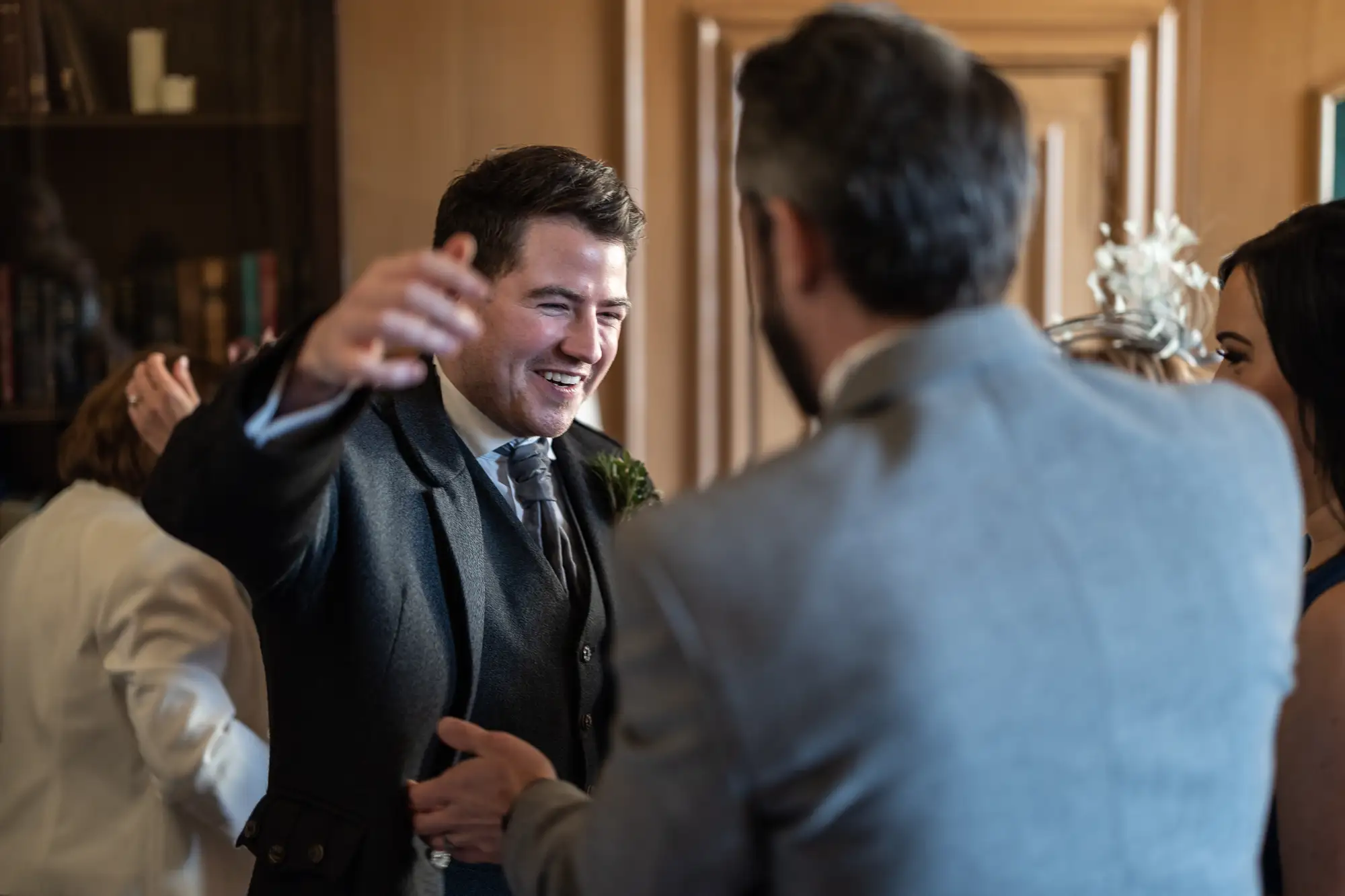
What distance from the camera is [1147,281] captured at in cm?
240

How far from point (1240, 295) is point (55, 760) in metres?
1.94

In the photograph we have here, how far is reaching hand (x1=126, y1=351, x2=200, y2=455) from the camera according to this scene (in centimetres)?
211

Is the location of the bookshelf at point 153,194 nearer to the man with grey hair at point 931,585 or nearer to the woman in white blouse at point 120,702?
the woman in white blouse at point 120,702

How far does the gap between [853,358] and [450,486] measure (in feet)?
2.44

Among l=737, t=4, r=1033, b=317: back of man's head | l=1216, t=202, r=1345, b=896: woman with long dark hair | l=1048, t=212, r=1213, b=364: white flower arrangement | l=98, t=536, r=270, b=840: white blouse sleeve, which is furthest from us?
l=1048, t=212, r=1213, b=364: white flower arrangement

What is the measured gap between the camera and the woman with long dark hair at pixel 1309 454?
1299mm

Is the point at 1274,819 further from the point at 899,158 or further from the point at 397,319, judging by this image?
the point at 397,319

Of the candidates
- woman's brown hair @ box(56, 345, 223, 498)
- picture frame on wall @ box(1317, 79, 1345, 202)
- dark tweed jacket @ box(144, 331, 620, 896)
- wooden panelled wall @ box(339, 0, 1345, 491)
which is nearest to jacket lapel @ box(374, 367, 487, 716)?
dark tweed jacket @ box(144, 331, 620, 896)

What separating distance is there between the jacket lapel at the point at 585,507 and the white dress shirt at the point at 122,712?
668 millimetres

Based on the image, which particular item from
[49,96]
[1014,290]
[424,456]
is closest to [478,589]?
[424,456]

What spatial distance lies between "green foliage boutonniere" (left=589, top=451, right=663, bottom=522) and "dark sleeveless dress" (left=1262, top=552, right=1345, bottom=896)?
0.82m

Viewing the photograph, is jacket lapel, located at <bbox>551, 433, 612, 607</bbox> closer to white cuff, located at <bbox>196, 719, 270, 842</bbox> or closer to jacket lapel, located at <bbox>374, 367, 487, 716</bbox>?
jacket lapel, located at <bbox>374, 367, 487, 716</bbox>

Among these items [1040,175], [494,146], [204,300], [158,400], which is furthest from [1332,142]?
[158,400]

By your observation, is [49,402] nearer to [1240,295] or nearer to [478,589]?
[478,589]
